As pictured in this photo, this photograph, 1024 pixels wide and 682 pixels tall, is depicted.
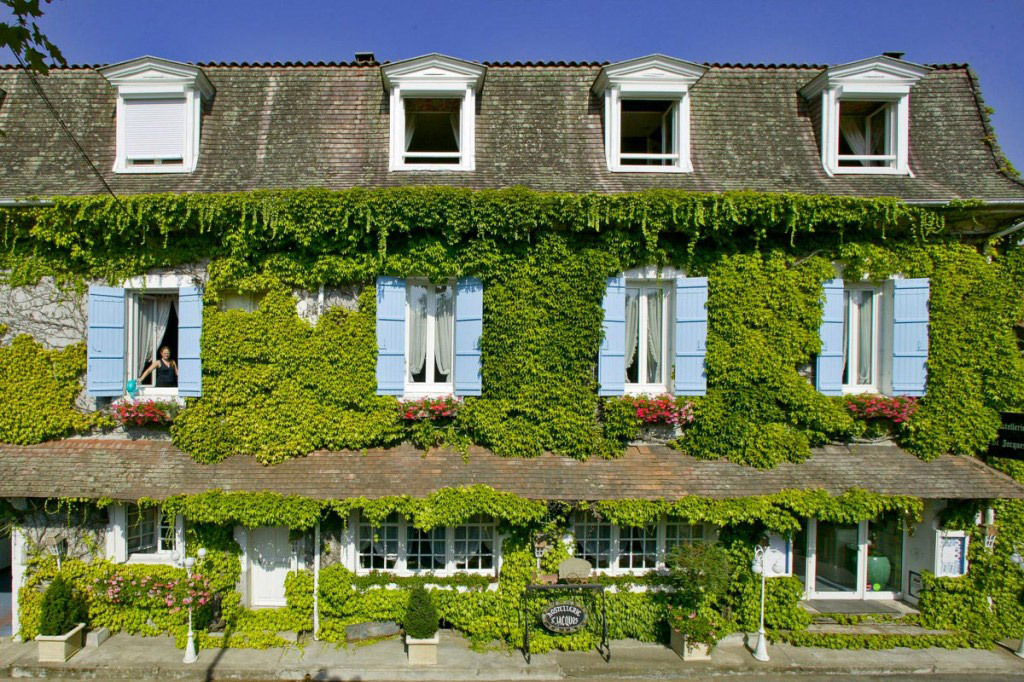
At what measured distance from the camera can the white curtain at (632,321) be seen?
29.7 feet

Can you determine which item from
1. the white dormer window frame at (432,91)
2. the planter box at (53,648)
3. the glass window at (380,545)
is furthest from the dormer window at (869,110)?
the planter box at (53,648)

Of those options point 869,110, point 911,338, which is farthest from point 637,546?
point 869,110

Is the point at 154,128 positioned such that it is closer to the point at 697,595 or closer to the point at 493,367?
the point at 493,367

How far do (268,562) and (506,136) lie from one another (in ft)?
23.8

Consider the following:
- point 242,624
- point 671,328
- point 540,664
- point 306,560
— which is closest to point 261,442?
point 306,560

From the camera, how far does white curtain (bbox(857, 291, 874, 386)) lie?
30.1 feet

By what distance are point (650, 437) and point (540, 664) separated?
3373 millimetres

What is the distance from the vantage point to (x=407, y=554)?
28.4 feet

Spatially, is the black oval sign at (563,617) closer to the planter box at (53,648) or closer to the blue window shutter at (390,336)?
the blue window shutter at (390,336)

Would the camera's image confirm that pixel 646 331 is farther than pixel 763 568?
Yes

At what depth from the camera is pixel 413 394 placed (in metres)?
8.82

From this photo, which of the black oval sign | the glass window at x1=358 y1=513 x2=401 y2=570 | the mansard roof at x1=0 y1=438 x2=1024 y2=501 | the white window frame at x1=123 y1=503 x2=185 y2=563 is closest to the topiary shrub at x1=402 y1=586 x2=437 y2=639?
the glass window at x1=358 y1=513 x2=401 y2=570

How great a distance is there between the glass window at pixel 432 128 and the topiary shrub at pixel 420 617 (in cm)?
626

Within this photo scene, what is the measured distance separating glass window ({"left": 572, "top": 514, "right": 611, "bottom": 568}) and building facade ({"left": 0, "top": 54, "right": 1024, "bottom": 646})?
46mm
